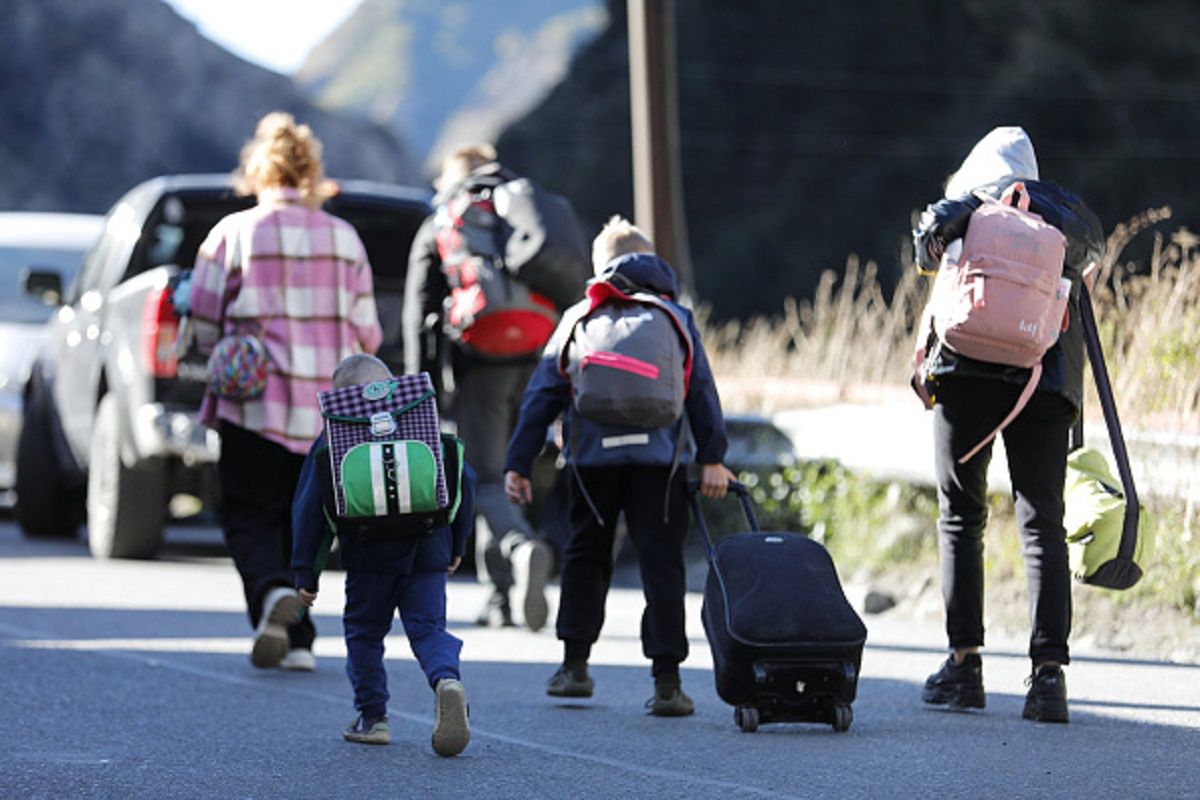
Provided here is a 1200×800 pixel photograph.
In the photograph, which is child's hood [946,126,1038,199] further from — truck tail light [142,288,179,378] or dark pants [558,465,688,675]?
truck tail light [142,288,179,378]

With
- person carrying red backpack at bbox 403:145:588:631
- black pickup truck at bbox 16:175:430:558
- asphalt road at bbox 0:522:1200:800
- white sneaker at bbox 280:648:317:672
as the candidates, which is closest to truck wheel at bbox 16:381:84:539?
black pickup truck at bbox 16:175:430:558

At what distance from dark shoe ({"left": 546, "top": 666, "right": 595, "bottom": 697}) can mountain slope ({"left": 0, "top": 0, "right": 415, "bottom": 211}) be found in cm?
5286

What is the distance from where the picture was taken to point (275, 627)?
31.1 feet

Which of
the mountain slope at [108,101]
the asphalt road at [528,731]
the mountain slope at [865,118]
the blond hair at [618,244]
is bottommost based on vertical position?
the asphalt road at [528,731]

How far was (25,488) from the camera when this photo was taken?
16422mm

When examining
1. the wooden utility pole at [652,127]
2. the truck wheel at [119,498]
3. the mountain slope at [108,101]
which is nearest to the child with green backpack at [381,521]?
the truck wheel at [119,498]

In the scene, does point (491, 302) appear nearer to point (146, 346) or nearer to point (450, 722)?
point (146, 346)

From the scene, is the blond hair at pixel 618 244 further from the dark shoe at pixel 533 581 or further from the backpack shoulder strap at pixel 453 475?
the dark shoe at pixel 533 581

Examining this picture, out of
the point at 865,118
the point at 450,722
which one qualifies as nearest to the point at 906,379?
the point at 450,722

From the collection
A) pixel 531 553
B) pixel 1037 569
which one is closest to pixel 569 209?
pixel 531 553

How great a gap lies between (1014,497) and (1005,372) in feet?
1.40

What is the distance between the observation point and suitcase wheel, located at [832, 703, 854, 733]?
314 inches

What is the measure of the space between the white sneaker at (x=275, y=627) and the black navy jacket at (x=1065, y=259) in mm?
2462

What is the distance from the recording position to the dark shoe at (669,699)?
27.6ft
